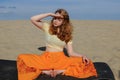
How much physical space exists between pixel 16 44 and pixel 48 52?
17.7ft

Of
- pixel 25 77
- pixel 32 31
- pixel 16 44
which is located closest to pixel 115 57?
pixel 16 44

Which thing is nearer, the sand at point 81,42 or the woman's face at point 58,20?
the woman's face at point 58,20

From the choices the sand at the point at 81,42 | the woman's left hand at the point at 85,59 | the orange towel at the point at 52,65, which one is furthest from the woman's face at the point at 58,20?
the sand at the point at 81,42

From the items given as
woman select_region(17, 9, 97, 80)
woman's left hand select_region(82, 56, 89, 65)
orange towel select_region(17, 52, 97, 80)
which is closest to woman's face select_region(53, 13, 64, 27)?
woman select_region(17, 9, 97, 80)

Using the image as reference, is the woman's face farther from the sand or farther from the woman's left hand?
the sand

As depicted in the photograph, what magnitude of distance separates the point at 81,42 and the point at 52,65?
5811 mm

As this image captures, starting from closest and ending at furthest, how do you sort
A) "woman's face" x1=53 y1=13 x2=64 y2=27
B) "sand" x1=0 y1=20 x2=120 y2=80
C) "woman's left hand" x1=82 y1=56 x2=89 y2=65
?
"woman's face" x1=53 y1=13 x2=64 y2=27
"woman's left hand" x1=82 y1=56 x2=89 y2=65
"sand" x1=0 y1=20 x2=120 y2=80

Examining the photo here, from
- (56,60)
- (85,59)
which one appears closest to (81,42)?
(85,59)

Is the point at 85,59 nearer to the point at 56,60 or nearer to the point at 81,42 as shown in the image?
the point at 56,60

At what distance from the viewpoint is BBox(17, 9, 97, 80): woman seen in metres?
6.11

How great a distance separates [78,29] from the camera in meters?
15.0

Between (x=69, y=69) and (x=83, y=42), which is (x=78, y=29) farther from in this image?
(x=69, y=69)

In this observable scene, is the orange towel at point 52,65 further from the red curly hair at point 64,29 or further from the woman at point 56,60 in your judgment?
the red curly hair at point 64,29

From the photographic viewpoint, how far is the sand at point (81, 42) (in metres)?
9.77
